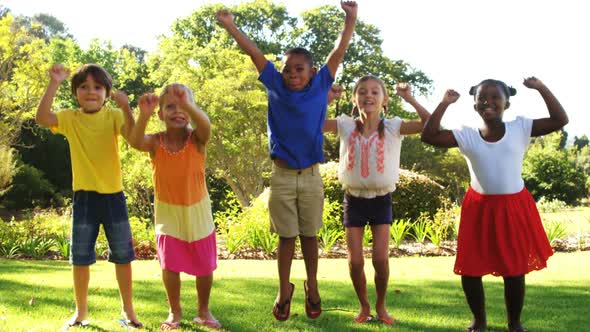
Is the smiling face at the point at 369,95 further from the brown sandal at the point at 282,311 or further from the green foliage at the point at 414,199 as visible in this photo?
the green foliage at the point at 414,199

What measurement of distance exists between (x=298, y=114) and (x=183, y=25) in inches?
1242

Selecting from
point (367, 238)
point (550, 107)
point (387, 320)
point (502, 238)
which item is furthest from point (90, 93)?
point (367, 238)

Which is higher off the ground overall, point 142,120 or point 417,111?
point 417,111

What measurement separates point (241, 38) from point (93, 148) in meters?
1.24

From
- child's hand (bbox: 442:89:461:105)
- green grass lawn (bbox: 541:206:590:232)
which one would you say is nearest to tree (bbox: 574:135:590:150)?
green grass lawn (bbox: 541:206:590:232)

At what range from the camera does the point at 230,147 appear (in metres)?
23.8

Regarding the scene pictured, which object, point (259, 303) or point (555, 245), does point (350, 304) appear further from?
point (555, 245)

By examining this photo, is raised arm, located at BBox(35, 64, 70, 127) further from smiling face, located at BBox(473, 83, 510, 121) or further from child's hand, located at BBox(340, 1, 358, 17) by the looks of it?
smiling face, located at BBox(473, 83, 510, 121)

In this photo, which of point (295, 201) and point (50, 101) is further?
point (295, 201)

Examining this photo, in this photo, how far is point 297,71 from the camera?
4.39 metres

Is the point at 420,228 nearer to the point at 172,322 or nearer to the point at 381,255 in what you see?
the point at 381,255

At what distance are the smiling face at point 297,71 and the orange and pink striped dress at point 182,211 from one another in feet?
→ 2.57

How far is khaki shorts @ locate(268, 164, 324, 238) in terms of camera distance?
Answer: 173 inches

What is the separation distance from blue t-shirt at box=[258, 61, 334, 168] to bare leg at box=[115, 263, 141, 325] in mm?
1278
